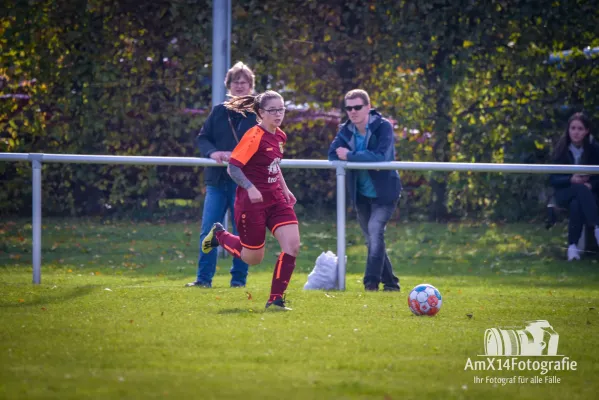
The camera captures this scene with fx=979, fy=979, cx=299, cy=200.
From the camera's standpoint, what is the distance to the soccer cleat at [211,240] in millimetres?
8586

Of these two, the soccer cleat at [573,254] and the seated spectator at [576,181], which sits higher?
the seated spectator at [576,181]

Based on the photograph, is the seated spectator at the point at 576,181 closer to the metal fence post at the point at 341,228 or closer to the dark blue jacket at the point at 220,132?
the metal fence post at the point at 341,228

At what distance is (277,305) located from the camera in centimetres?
760

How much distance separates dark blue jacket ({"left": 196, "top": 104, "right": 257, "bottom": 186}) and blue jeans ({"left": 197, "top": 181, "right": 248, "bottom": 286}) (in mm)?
119

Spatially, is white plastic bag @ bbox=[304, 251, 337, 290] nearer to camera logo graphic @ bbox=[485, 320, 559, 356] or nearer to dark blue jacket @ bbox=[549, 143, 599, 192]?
camera logo graphic @ bbox=[485, 320, 559, 356]

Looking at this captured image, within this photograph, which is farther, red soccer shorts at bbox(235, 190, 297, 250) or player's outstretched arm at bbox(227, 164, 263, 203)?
red soccer shorts at bbox(235, 190, 297, 250)

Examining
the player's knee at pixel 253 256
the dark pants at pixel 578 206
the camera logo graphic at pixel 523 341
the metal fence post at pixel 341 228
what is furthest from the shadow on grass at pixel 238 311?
the dark pants at pixel 578 206

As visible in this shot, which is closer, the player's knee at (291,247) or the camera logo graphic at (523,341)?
the camera logo graphic at (523,341)

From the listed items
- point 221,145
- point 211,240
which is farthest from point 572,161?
point 211,240

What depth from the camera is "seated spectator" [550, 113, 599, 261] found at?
12.1 meters

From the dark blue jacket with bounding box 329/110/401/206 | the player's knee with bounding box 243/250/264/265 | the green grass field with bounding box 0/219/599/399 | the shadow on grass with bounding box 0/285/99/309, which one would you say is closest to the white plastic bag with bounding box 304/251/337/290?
the green grass field with bounding box 0/219/599/399

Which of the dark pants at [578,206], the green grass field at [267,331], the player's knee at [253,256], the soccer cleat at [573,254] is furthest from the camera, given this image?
the soccer cleat at [573,254]

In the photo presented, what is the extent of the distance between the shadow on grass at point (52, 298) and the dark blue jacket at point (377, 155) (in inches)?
104

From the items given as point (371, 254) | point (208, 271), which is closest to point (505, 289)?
point (371, 254)
